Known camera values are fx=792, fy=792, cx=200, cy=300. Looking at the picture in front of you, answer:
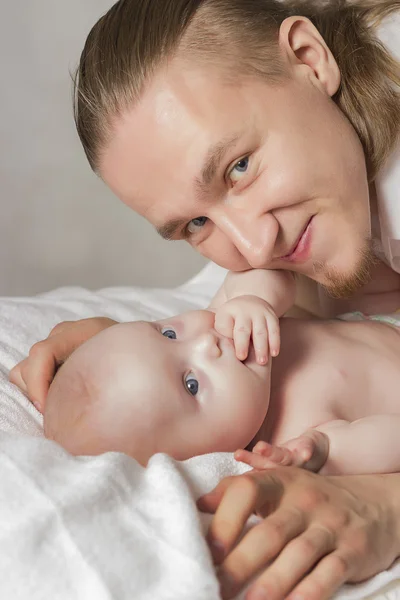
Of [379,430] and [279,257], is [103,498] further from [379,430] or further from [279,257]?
[279,257]

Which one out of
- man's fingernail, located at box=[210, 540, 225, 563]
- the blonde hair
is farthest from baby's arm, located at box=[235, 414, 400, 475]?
the blonde hair

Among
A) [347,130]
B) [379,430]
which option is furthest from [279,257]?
[379,430]

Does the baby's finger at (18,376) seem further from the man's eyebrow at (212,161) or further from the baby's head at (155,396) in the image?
the man's eyebrow at (212,161)

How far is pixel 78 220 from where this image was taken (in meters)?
2.64

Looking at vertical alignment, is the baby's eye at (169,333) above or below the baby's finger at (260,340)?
above

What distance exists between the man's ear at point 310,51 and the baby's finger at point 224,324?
454 mm

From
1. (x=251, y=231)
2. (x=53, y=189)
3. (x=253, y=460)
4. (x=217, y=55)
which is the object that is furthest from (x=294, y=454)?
(x=53, y=189)

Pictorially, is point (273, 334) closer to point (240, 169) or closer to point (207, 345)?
point (207, 345)

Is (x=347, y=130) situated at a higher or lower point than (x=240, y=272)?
higher

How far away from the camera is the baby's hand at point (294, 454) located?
944mm

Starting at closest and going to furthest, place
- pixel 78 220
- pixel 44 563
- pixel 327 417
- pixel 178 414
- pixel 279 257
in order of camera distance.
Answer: pixel 44 563 < pixel 178 414 < pixel 327 417 < pixel 279 257 < pixel 78 220

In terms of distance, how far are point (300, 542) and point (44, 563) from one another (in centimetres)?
27

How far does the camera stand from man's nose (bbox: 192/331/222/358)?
1114 millimetres

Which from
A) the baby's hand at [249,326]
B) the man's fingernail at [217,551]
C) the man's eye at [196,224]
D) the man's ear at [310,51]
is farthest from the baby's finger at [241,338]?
the man's ear at [310,51]
